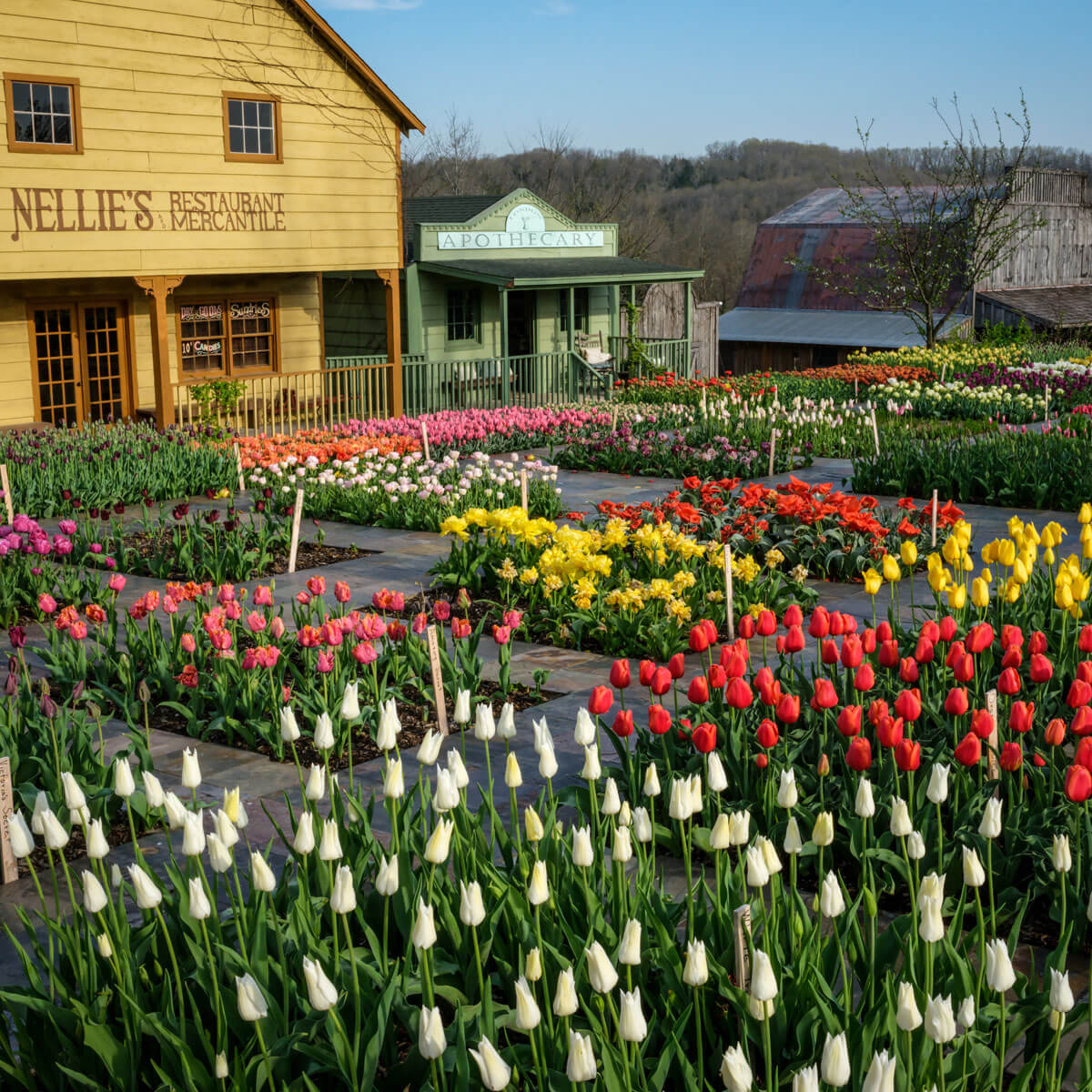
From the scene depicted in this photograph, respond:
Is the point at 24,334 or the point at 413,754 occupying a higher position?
the point at 24,334

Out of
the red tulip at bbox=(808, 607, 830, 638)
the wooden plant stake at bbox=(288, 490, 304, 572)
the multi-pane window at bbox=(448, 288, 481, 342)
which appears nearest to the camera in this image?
the red tulip at bbox=(808, 607, 830, 638)

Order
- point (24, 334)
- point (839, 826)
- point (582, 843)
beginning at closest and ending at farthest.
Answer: point (582, 843) → point (839, 826) → point (24, 334)

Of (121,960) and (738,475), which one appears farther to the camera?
(738,475)

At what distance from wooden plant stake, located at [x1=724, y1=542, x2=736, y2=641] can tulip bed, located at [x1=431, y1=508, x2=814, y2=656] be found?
0.08 meters

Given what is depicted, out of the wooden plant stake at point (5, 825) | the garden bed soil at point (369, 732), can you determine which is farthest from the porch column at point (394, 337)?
the wooden plant stake at point (5, 825)

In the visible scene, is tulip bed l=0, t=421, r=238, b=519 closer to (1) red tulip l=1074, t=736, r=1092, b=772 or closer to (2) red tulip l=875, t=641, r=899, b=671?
(2) red tulip l=875, t=641, r=899, b=671

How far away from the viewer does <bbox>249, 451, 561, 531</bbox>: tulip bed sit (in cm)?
1316

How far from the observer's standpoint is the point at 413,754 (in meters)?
6.76

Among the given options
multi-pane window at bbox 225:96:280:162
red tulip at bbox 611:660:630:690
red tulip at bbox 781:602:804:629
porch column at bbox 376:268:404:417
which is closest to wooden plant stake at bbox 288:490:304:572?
red tulip at bbox 781:602:804:629

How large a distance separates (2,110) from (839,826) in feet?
52.3

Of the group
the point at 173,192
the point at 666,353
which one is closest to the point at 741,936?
the point at 173,192

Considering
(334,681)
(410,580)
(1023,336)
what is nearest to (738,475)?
(410,580)

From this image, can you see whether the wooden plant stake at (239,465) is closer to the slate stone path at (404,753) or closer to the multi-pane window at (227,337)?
the slate stone path at (404,753)

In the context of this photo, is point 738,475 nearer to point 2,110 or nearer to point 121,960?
point 2,110
